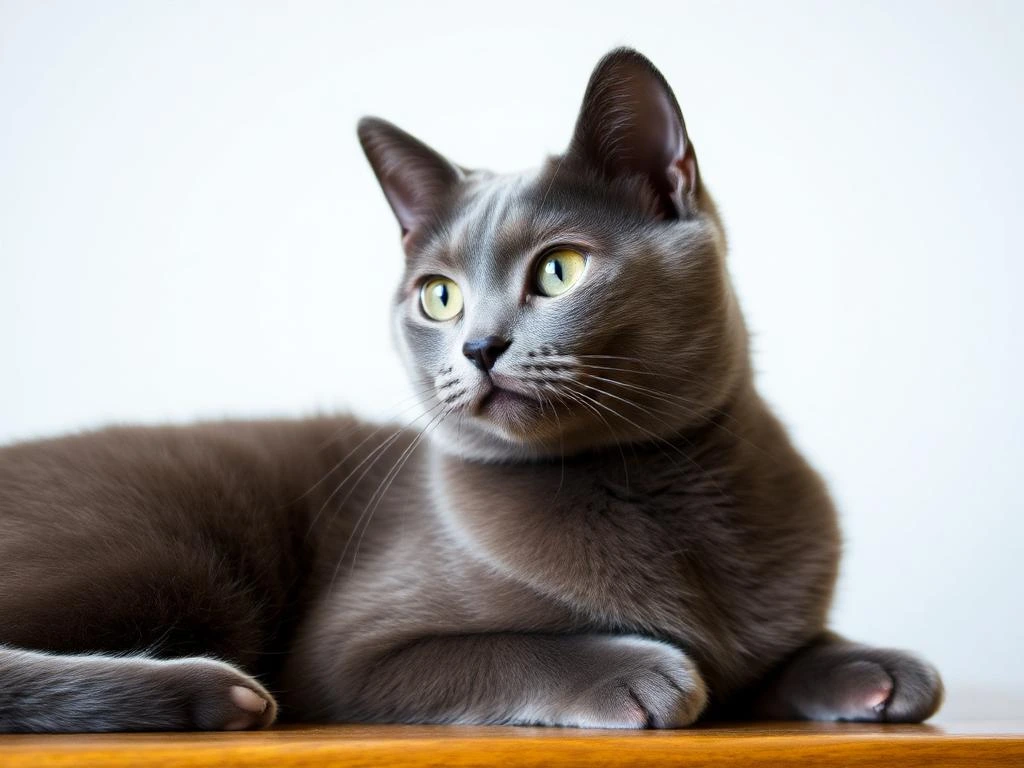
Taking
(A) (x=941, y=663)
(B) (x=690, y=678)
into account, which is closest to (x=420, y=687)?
(B) (x=690, y=678)

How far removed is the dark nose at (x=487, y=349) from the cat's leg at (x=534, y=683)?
0.29m

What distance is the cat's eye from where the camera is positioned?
1.25m

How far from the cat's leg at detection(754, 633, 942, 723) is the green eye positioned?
20.1 inches

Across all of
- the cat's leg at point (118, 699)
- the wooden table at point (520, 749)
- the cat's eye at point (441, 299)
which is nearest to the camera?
the wooden table at point (520, 749)

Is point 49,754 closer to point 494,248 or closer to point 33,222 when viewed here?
point 494,248

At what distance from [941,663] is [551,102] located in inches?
50.8

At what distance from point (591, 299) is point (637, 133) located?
24cm

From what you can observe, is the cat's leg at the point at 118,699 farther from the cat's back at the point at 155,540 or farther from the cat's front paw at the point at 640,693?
the cat's front paw at the point at 640,693

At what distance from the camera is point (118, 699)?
0.92 metres

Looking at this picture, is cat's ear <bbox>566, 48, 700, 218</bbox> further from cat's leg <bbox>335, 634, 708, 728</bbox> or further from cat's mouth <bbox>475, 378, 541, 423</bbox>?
cat's leg <bbox>335, 634, 708, 728</bbox>

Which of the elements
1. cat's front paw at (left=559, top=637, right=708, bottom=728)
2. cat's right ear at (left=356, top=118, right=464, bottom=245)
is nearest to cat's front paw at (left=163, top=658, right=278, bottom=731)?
cat's front paw at (left=559, top=637, right=708, bottom=728)

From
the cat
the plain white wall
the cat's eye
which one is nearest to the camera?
the cat

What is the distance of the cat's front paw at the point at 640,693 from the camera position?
94 centimetres

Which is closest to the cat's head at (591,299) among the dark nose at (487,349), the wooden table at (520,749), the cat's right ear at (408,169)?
the dark nose at (487,349)
